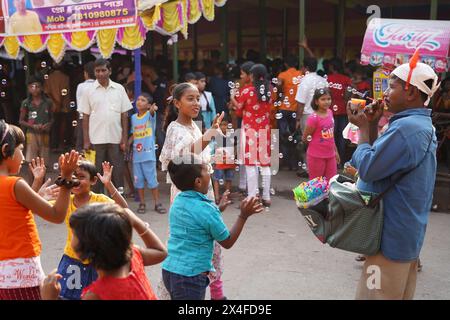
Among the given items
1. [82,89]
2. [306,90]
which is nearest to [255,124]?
[306,90]

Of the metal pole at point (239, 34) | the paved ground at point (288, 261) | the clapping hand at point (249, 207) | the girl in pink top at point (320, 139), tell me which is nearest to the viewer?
the clapping hand at point (249, 207)

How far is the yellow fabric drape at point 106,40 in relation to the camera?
702 centimetres

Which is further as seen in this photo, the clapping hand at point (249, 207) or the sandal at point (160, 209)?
the sandal at point (160, 209)

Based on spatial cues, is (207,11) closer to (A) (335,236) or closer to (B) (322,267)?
(B) (322,267)

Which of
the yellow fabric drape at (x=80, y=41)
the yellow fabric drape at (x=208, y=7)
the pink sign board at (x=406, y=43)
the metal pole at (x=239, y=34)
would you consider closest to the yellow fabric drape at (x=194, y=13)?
the yellow fabric drape at (x=208, y=7)

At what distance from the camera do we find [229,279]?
4574 mm

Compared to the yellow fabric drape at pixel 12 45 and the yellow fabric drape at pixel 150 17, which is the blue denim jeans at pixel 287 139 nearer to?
the yellow fabric drape at pixel 150 17

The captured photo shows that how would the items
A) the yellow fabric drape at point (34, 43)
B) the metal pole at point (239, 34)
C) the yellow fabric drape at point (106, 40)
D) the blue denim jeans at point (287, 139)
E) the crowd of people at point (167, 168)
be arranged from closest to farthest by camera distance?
the crowd of people at point (167, 168) < the yellow fabric drape at point (106, 40) < the yellow fabric drape at point (34, 43) < the blue denim jeans at point (287, 139) < the metal pole at point (239, 34)

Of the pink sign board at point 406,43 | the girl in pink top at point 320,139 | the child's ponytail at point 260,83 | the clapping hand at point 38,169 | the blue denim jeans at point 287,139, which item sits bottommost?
the blue denim jeans at point 287,139

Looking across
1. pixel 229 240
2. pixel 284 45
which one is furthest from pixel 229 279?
pixel 284 45

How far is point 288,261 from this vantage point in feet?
16.4

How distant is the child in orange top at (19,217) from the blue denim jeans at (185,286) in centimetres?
74

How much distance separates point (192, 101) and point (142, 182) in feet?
9.52

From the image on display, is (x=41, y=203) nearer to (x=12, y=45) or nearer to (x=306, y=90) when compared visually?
(x=306, y=90)
